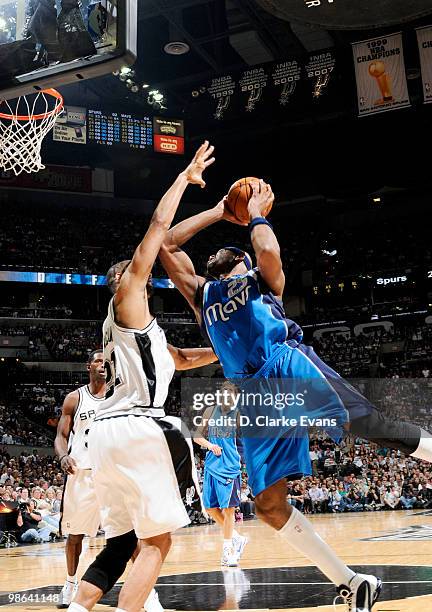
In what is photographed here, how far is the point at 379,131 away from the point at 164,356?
21205 millimetres

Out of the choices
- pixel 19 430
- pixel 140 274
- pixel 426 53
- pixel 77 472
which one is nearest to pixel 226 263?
pixel 140 274

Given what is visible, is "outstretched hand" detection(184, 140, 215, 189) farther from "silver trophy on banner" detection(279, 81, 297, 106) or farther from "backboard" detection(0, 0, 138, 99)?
"silver trophy on banner" detection(279, 81, 297, 106)

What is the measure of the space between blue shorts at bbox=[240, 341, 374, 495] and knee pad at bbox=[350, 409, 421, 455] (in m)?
0.05

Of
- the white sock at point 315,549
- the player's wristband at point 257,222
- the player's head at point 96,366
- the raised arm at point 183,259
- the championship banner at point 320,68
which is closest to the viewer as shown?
the white sock at point 315,549

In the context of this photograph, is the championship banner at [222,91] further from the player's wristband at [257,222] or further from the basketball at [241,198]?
the player's wristband at [257,222]

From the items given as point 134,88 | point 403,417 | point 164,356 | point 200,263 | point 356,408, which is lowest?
point 403,417

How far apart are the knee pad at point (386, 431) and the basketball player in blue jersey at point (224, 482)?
3.57m

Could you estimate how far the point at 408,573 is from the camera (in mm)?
6152

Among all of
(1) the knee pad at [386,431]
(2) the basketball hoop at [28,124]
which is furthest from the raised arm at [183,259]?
(2) the basketball hoop at [28,124]

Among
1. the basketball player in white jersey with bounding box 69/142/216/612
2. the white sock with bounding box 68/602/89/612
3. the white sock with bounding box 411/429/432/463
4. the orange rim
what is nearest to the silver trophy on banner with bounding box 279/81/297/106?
the orange rim

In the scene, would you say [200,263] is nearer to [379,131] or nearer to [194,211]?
[194,211]

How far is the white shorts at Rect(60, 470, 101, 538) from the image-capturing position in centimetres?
571

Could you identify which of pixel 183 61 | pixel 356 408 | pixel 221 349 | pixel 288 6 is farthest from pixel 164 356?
pixel 183 61

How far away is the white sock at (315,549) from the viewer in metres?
3.75
